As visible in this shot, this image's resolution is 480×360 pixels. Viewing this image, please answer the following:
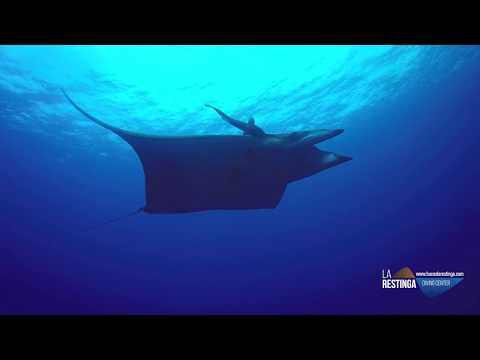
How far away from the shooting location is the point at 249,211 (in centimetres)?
2061

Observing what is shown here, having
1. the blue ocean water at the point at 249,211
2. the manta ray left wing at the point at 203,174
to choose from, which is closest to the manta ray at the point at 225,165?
the manta ray left wing at the point at 203,174

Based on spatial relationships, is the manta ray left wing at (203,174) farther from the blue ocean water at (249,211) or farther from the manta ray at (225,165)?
the blue ocean water at (249,211)

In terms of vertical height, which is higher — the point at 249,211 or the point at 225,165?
the point at 249,211

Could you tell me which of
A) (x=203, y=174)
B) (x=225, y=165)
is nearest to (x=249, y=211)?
(x=203, y=174)

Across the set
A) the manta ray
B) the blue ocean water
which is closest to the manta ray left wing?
the manta ray

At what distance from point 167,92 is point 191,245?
15.2 meters

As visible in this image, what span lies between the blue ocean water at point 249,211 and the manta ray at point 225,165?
553 cm

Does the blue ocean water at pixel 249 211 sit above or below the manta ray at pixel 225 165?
above

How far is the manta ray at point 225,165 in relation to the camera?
4.51m

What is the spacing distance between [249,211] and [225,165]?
620 inches

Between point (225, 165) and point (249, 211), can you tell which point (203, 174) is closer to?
point (225, 165)

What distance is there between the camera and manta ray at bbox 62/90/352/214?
4512mm
